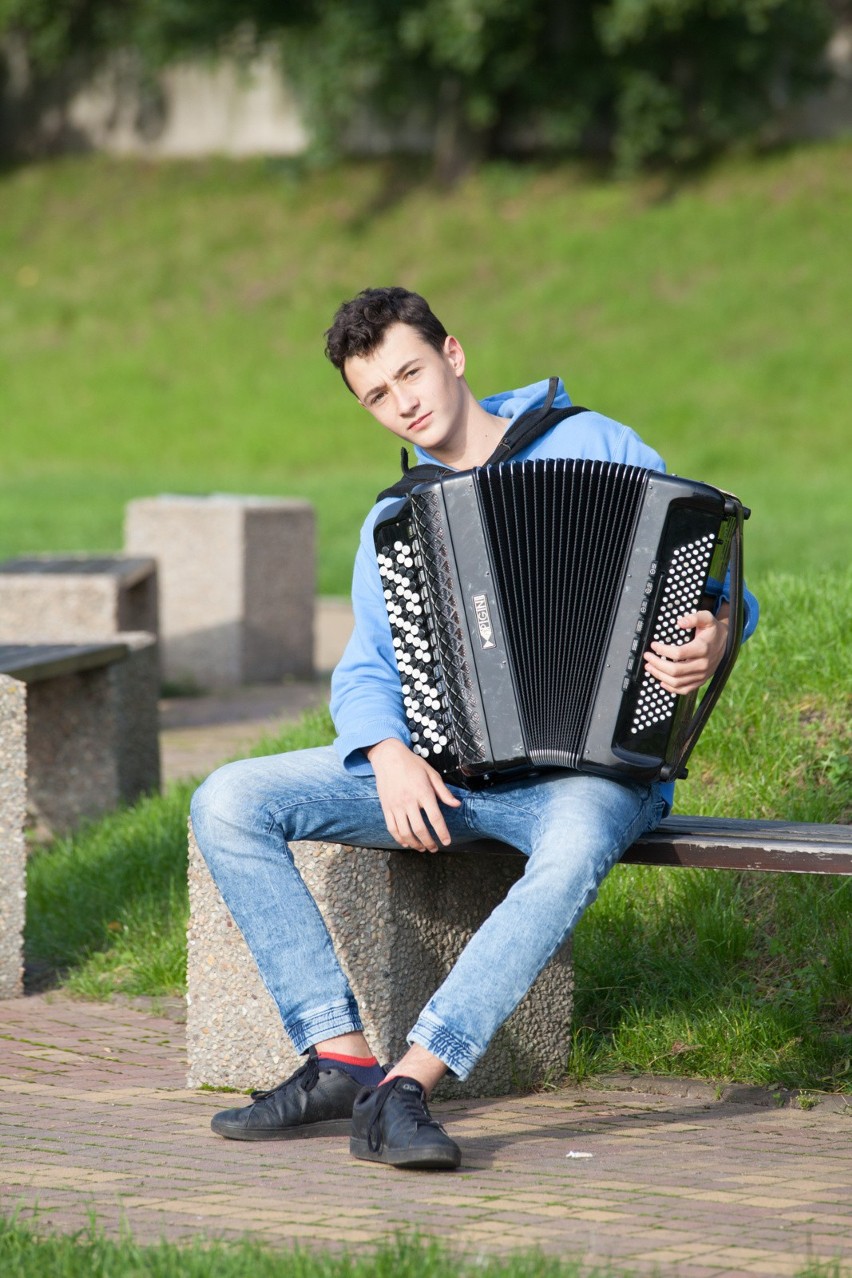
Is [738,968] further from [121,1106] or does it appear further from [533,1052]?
[121,1106]

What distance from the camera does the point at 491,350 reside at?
991 inches

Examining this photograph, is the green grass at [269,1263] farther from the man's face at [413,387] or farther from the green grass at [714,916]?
the man's face at [413,387]

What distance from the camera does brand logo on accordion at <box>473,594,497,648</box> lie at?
12.5 feet

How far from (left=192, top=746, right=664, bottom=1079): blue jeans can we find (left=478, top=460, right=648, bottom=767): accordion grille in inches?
6.2

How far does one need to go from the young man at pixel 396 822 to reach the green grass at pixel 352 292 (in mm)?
13330

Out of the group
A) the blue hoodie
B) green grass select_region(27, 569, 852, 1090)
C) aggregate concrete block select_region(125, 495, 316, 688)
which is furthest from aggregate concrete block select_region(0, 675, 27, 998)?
aggregate concrete block select_region(125, 495, 316, 688)

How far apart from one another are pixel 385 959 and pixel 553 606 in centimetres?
93

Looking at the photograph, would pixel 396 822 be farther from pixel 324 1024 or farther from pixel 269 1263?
pixel 269 1263

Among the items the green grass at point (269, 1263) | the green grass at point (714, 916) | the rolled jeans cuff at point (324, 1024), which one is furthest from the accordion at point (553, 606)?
the green grass at point (269, 1263)

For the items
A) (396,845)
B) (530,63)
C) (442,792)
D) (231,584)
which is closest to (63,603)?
(231,584)

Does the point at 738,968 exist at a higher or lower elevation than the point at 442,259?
lower

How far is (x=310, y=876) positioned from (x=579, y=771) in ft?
2.32

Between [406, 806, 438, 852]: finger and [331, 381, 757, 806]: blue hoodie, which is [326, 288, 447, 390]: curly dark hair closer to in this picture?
[331, 381, 757, 806]: blue hoodie

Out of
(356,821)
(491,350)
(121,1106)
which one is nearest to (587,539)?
(356,821)
